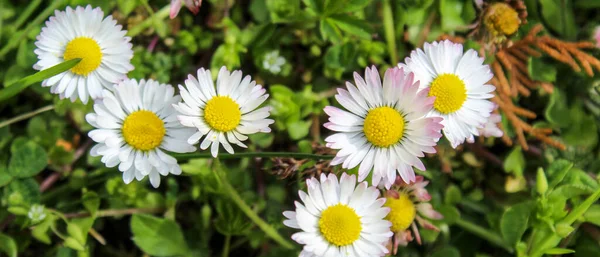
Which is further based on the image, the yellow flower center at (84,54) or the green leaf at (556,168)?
the green leaf at (556,168)

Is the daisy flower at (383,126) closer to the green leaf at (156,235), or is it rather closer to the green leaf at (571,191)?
the green leaf at (571,191)

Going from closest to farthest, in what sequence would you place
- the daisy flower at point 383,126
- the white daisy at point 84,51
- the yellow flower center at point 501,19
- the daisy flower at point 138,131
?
the daisy flower at point 383,126 < the daisy flower at point 138,131 < the white daisy at point 84,51 < the yellow flower center at point 501,19

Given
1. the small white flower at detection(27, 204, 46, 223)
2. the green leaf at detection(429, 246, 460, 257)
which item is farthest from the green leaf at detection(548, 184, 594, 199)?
the small white flower at detection(27, 204, 46, 223)

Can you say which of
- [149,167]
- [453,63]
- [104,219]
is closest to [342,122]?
[453,63]

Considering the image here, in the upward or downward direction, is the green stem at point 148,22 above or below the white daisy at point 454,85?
above

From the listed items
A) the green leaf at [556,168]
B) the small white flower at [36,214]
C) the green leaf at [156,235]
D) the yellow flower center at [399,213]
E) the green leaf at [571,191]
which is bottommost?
the green leaf at [571,191]

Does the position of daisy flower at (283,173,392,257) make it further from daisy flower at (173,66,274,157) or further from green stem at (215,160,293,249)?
green stem at (215,160,293,249)

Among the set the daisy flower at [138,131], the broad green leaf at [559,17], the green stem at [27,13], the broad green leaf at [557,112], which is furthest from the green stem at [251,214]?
the broad green leaf at [559,17]
